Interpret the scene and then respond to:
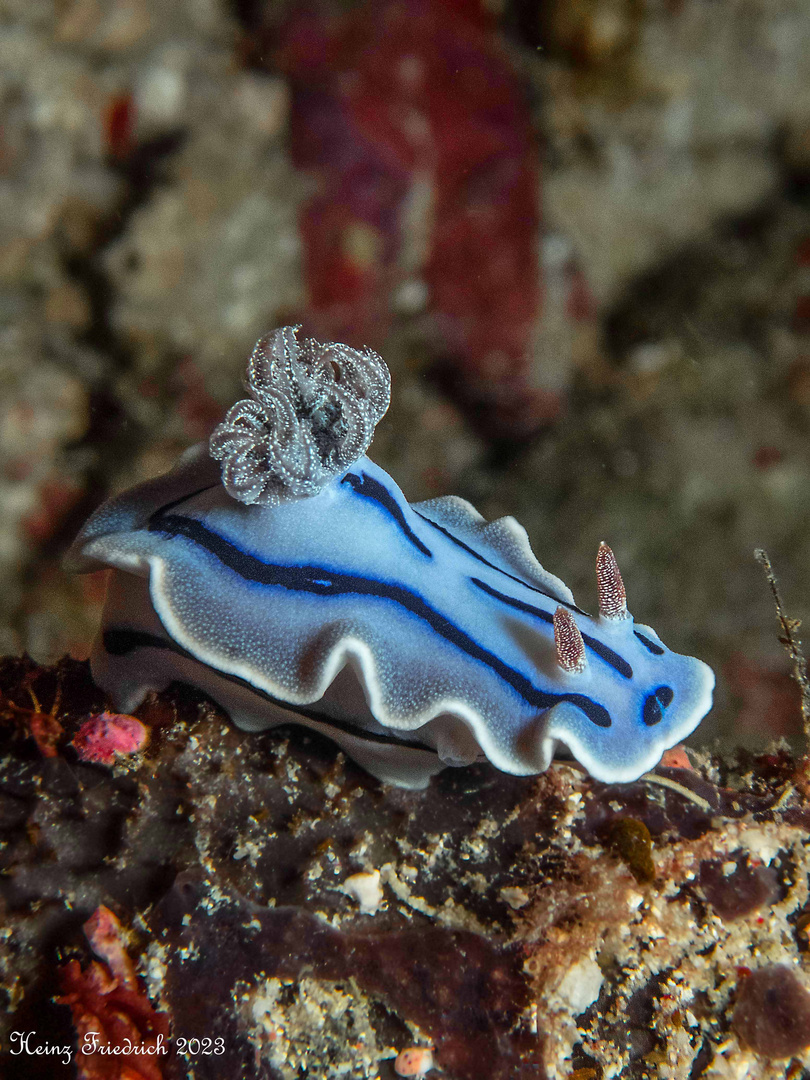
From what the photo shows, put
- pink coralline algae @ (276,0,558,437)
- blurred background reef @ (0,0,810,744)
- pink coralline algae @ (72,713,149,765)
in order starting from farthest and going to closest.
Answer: blurred background reef @ (0,0,810,744)
pink coralline algae @ (276,0,558,437)
pink coralline algae @ (72,713,149,765)

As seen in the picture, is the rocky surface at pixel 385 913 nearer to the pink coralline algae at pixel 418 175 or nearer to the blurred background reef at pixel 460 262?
the blurred background reef at pixel 460 262

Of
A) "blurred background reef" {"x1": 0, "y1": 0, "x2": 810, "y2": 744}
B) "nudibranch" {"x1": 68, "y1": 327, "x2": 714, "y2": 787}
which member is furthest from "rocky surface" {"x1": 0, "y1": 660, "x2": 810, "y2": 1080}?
"blurred background reef" {"x1": 0, "y1": 0, "x2": 810, "y2": 744}

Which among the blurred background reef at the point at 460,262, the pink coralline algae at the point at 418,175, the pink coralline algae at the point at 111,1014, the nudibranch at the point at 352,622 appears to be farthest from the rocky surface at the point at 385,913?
the pink coralline algae at the point at 418,175

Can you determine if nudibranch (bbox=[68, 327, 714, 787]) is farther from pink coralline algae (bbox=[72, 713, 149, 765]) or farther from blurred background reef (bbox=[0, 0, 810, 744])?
blurred background reef (bbox=[0, 0, 810, 744])

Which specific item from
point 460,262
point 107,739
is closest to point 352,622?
point 107,739

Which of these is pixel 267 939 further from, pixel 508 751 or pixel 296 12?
pixel 296 12

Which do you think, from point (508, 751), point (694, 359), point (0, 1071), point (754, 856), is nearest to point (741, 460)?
point (694, 359)
